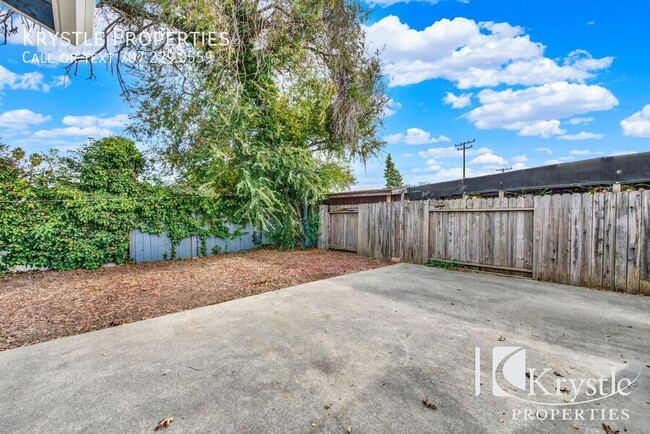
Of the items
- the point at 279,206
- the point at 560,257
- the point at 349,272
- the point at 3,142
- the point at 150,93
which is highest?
the point at 150,93

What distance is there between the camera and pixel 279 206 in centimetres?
794

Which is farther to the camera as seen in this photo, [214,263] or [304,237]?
[304,237]

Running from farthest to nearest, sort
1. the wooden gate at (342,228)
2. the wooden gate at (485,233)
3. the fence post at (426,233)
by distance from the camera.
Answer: the wooden gate at (342,228), the fence post at (426,233), the wooden gate at (485,233)

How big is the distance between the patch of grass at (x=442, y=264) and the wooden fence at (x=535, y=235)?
91 millimetres

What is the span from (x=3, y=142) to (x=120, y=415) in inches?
245

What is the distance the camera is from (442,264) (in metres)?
5.91

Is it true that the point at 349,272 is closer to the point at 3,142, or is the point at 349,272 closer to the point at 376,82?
the point at 376,82

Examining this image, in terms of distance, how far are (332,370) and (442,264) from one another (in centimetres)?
467

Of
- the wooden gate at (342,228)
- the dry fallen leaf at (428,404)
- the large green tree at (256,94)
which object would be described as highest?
the large green tree at (256,94)

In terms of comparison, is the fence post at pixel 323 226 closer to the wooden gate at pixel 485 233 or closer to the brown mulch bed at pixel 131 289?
the brown mulch bed at pixel 131 289

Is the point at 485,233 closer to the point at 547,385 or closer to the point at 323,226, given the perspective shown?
the point at 547,385

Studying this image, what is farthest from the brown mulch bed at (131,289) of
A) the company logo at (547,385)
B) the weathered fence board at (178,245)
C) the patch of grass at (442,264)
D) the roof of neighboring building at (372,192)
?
the company logo at (547,385)

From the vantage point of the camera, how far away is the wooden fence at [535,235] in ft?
12.9

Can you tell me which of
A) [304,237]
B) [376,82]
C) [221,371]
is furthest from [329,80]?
[221,371]
